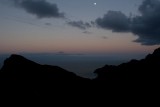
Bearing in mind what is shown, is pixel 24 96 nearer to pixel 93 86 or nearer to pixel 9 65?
pixel 9 65

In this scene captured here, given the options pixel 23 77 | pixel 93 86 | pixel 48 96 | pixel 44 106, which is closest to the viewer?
pixel 44 106

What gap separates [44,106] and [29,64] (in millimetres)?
10611

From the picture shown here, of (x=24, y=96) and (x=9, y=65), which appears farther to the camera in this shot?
(x=9, y=65)

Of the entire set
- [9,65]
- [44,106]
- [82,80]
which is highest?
[9,65]

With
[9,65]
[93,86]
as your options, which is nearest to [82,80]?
[93,86]

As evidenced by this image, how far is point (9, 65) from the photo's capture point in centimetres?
3978

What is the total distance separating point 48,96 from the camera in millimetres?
33750

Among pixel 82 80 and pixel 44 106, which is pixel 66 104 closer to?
pixel 44 106

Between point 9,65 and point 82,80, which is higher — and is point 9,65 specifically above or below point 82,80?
above

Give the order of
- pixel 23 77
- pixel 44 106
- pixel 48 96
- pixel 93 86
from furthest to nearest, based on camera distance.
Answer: pixel 93 86, pixel 23 77, pixel 48 96, pixel 44 106

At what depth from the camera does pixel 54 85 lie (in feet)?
120

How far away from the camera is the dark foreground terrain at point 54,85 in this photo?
112 feet

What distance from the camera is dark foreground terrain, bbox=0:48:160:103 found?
112ft

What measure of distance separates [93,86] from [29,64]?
12.3m
